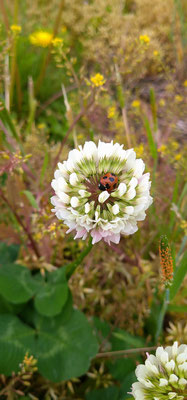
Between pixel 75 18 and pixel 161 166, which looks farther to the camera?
pixel 75 18

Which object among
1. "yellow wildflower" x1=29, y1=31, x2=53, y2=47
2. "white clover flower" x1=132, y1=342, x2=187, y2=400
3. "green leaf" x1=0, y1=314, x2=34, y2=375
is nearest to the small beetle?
"white clover flower" x1=132, y1=342, x2=187, y2=400

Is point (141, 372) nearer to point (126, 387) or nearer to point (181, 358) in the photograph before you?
point (181, 358)

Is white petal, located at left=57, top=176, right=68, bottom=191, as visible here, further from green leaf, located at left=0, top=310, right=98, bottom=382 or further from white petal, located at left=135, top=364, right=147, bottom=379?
green leaf, located at left=0, top=310, right=98, bottom=382

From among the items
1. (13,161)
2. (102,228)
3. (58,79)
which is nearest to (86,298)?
(13,161)

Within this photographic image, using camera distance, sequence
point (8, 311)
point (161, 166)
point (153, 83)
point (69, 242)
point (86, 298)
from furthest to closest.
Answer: point (153, 83), point (161, 166), point (69, 242), point (86, 298), point (8, 311)

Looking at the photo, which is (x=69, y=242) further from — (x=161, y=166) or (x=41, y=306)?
(x=161, y=166)

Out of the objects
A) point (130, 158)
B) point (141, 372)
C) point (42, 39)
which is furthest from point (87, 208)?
point (42, 39)

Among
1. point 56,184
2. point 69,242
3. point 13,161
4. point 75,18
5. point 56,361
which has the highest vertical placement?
point 75,18
